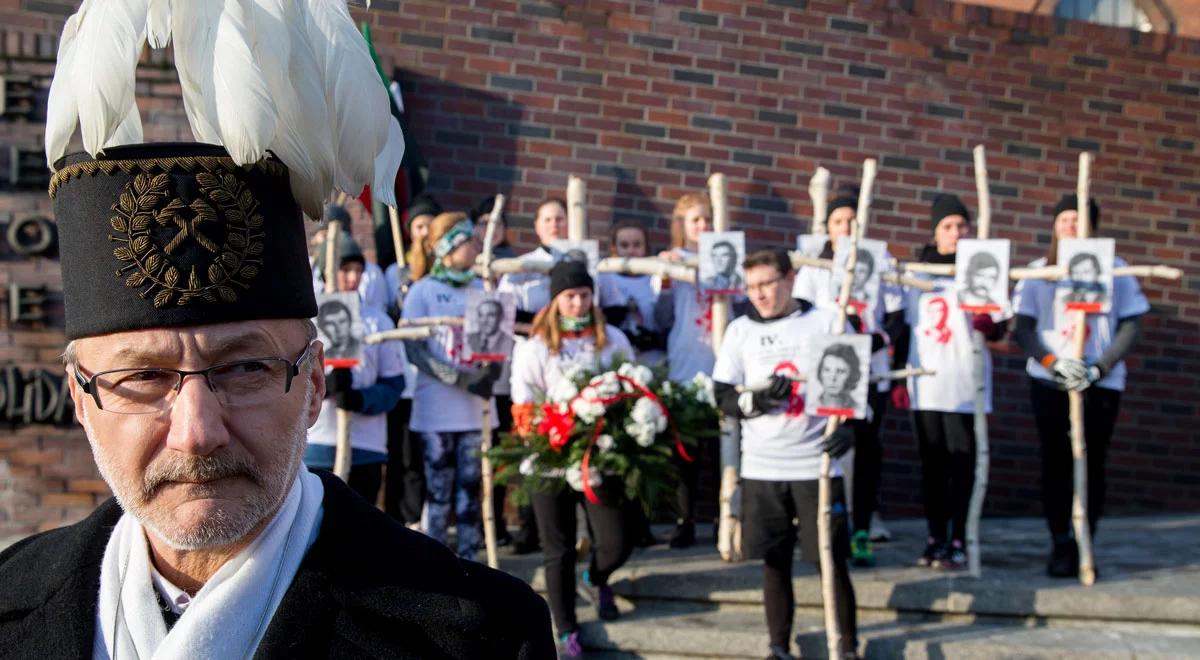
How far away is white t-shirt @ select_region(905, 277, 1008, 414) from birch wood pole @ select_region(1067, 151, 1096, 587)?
424 mm

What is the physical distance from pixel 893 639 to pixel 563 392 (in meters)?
2.02

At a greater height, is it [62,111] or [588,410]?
[62,111]

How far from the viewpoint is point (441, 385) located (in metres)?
7.29

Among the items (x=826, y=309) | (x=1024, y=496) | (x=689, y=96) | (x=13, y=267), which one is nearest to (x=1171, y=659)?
(x=826, y=309)

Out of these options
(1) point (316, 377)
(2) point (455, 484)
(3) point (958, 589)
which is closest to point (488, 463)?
(2) point (455, 484)

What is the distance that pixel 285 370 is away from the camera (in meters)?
2.08

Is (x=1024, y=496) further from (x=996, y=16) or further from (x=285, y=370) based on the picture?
(x=285, y=370)

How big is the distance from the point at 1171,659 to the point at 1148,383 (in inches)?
160

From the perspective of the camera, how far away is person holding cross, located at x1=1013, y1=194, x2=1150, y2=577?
24.7 ft

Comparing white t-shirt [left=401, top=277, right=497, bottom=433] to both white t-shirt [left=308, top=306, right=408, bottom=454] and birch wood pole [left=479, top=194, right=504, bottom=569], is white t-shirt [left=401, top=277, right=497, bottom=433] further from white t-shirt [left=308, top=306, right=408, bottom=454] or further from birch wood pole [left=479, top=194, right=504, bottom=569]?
white t-shirt [left=308, top=306, right=408, bottom=454]

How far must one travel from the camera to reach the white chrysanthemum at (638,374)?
6578mm

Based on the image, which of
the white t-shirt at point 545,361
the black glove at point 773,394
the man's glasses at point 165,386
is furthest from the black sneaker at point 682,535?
the man's glasses at point 165,386

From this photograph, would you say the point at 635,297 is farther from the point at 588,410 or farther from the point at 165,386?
the point at 165,386

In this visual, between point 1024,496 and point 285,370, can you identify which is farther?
point 1024,496
